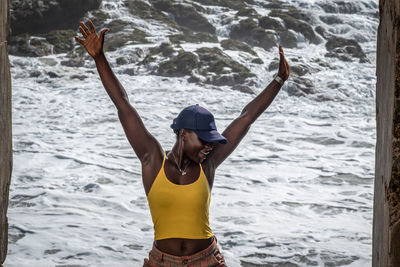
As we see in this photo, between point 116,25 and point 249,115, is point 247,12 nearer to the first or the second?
point 116,25

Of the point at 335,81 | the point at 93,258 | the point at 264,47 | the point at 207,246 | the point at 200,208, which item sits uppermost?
the point at 264,47

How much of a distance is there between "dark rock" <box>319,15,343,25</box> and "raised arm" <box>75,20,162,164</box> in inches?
1115

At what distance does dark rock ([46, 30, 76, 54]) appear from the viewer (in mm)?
25106

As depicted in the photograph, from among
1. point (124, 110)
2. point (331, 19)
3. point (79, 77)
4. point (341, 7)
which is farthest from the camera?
point (341, 7)

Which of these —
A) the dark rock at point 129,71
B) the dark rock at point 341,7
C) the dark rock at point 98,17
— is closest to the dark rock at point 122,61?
the dark rock at point 129,71

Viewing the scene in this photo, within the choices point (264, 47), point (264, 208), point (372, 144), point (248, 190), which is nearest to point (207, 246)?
point (264, 208)

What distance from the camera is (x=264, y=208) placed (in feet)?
31.6

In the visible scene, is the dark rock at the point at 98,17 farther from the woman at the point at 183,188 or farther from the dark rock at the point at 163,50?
the woman at the point at 183,188

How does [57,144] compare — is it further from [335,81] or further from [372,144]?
[335,81]

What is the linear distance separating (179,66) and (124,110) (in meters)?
20.1

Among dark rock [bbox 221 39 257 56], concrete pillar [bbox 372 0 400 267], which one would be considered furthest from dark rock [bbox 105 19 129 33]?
concrete pillar [bbox 372 0 400 267]

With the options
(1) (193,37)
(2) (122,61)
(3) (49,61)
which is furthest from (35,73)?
(1) (193,37)

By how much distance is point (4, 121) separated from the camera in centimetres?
264

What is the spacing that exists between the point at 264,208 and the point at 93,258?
3.31m
